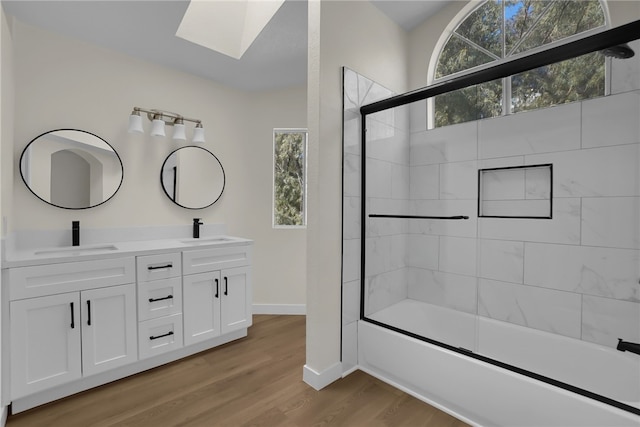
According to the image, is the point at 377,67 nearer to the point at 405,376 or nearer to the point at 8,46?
→ the point at 405,376

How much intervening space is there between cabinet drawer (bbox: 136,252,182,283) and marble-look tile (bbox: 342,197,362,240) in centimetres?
126

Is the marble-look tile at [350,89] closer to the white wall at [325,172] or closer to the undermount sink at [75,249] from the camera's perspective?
the white wall at [325,172]

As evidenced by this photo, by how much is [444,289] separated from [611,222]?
3.63 feet

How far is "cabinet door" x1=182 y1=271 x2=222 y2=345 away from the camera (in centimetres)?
234

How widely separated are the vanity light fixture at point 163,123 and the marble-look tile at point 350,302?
188 centimetres

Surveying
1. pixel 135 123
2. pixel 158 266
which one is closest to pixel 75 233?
pixel 158 266

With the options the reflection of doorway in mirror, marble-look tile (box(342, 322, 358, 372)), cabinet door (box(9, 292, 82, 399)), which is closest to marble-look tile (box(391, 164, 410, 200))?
marble-look tile (box(342, 322, 358, 372))

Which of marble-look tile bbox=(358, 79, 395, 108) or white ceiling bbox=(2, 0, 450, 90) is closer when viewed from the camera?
white ceiling bbox=(2, 0, 450, 90)

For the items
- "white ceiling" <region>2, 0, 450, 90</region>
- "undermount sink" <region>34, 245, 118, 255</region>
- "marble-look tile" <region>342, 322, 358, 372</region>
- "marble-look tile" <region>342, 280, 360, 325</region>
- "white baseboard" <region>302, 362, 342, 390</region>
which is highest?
"white ceiling" <region>2, 0, 450, 90</region>

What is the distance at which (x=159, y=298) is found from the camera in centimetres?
221

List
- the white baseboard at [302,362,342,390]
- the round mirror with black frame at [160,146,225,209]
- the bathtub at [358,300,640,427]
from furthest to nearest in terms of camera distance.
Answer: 1. the round mirror with black frame at [160,146,225,209]
2. the white baseboard at [302,362,342,390]
3. the bathtub at [358,300,640,427]

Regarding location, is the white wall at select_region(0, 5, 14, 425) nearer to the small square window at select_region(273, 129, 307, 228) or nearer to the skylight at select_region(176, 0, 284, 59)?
the skylight at select_region(176, 0, 284, 59)

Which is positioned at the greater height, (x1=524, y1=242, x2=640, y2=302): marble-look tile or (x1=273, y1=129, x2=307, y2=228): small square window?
(x1=273, y1=129, x2=307, y2=228): small square window

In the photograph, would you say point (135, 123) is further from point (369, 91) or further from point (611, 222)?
point (611, 222)
